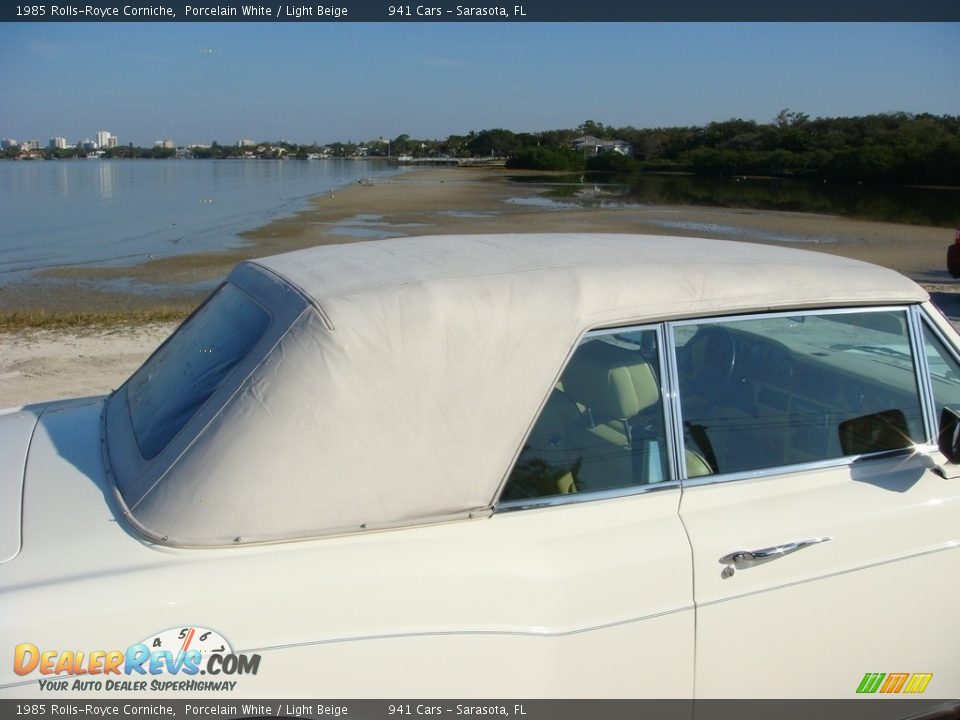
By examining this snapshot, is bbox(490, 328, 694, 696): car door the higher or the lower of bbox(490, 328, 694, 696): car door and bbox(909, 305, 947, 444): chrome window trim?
the lower

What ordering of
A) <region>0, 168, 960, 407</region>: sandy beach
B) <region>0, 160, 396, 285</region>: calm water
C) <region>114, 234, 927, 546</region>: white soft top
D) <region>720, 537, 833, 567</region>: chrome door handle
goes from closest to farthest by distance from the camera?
<region>114, 234, 927, 546</region>: white soft top < <region>720, 537, 833, 567</region>: chrome door handle < <region>0, 168, 960, 407</region>: sandy beach < <region>0, 160, 396, 285</region>: calm water

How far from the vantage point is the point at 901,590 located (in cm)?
254

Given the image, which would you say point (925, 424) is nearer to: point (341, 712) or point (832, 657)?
point (832, 657)

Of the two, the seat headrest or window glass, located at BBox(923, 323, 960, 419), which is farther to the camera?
window glass, located at BBox(923, 323, 960, 419)

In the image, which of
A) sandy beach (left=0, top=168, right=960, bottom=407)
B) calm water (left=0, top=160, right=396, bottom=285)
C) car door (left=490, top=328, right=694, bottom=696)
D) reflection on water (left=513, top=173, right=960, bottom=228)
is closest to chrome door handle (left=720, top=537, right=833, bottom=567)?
car door (left=490, top=328, right=694, bottom=696)

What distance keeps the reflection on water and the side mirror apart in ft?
110

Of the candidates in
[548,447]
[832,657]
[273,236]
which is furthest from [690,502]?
→ [273,236]

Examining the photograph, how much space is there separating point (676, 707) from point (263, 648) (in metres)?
1.10

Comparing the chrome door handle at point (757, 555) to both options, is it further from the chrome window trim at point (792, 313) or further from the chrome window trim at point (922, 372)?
the chrome window trim at point (922, 372)

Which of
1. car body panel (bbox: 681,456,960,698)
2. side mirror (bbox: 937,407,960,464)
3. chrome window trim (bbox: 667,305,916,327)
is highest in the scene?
chrome window trim (bbox: 667,305,916,327)

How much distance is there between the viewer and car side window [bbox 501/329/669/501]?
2307 millimetres

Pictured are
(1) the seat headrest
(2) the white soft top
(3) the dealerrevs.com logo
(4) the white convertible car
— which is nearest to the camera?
(3) the dealerrevs.com logo

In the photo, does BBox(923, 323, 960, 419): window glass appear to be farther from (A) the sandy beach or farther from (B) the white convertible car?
(A) the sandy beach

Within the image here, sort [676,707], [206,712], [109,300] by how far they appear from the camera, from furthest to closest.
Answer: [109,300]
[676,707]
[206,712]
